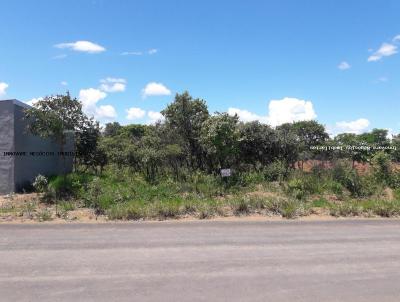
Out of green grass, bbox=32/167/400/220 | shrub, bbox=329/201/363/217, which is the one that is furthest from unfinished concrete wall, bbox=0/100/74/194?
shrub, bbox=329/201/363/217

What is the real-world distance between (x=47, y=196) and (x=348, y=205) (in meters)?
10.8

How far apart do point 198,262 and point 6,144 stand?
11.9 meters

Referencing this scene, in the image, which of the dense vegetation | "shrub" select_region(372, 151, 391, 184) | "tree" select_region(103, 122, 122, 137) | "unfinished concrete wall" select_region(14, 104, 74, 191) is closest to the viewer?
the dense vegetation

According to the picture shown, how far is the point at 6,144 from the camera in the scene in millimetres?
16047

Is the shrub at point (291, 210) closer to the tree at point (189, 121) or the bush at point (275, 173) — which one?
the bush at point (275, 173)

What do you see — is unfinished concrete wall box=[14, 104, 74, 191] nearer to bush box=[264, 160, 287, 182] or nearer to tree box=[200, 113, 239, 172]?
tree box=[200, 113, 239, 172]

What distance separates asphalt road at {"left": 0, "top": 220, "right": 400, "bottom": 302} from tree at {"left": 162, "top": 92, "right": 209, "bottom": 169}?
9534 mm

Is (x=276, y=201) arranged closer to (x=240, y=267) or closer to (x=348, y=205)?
(x=348, y=205)

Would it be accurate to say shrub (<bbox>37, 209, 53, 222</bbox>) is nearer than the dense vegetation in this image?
Yes

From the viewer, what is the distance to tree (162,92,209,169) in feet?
66.4

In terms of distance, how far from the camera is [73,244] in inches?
342

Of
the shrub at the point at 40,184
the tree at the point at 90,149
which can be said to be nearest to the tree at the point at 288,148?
the tree at the point at 90,149

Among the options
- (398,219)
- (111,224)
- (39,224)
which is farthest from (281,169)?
(39,224)

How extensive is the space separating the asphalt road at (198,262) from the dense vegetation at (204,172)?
259 cm
